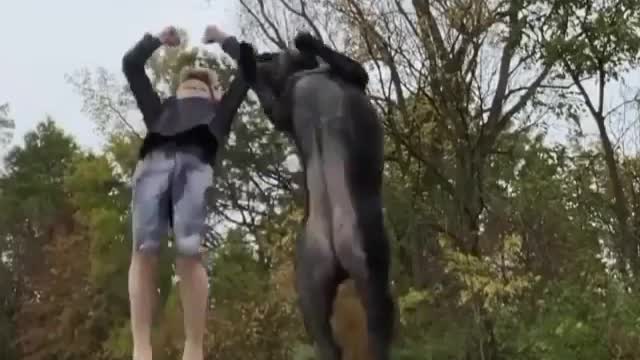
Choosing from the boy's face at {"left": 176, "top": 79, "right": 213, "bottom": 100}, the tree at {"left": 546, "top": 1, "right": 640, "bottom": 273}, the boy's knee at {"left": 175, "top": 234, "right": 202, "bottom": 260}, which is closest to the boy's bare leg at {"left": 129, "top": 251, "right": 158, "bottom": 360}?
the boy's knee at {"left": 175, "top": 234, "right": 202, "bottom": 260}

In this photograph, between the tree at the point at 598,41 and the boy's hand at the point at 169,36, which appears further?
the tree at the point at 598,41

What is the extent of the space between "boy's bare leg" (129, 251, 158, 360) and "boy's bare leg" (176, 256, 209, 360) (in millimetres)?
123

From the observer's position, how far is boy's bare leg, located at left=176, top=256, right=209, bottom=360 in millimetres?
5164

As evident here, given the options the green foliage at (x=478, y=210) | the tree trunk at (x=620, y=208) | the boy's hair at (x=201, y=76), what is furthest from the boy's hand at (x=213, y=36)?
the tree trunk at (x=620, y=208)

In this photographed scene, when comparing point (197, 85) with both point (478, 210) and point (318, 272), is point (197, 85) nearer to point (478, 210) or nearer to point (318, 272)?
point (318, 272)

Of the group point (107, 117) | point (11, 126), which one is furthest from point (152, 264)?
point (11, 126)

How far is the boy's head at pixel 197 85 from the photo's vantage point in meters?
5.46

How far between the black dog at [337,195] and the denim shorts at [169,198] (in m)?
0.45

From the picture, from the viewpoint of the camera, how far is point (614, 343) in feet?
35.9

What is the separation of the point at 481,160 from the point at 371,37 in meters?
1.84

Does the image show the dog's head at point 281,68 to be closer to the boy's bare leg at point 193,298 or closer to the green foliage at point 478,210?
the boy's bare leg at point 193,298

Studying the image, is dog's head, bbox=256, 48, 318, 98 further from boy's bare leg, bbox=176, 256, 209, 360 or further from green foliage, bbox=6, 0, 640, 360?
green foliage, bbox=6, 0, 640, 360

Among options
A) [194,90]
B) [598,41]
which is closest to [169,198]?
[194,90]

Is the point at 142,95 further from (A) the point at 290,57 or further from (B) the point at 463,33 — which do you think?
(B) the point at 463,33
